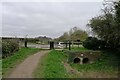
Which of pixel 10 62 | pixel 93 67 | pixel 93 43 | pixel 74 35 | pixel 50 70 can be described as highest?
pixel 74 35

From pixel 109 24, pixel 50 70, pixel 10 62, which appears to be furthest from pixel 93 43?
pixel 50 70

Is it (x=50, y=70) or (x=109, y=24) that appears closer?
(x=50, y=70)

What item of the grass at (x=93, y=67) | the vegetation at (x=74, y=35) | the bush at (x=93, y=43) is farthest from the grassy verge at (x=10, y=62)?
the vegetation at (x=74, y=35)

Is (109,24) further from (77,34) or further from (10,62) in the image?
(77,34)

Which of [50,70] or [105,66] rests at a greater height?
[50,70]

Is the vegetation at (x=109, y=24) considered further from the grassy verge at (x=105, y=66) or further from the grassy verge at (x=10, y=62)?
the grassy verge at (x=10, y=62)

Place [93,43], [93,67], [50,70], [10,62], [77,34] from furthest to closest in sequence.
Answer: [77,34] < [93,43] < [93,67] < [10,62] < [50,70]

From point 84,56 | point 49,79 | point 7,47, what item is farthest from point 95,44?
point 49,79

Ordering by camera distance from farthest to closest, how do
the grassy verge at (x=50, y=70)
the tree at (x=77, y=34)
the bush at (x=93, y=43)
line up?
1. the tree at (x=77, y=34)
2. the bush at (x=93, y=43)
3. the grassy verge at (x=50, y=70)

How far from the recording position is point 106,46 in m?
44.5

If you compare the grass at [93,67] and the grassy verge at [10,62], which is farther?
the grass at [93,67]

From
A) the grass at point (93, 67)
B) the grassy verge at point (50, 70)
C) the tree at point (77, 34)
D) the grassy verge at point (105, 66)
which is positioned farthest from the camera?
the tree at point (77, 34)

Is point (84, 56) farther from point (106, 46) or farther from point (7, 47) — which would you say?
point (7, 47)

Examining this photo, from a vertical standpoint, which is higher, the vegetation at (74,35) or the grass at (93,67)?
the vegetation at (74,35)
